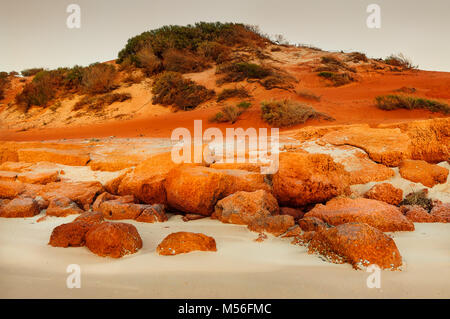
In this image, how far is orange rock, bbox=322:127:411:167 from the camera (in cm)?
412

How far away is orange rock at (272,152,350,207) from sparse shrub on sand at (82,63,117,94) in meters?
12.9

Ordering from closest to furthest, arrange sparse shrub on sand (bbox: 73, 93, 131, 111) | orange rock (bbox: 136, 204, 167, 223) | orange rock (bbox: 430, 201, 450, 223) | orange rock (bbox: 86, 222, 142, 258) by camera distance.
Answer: orange rock (bbox: 86, 222, 142, 258) < orange rock (bbox: 430, 201, 450, 223) < orange rock (bbox: 136, 204, 167, 223) < sparse shrub on sand (bbox: 73, 93, 131, 111)

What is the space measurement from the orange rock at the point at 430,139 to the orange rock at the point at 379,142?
0.11m

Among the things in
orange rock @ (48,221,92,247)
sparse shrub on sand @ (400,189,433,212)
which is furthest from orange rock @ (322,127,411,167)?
orange rock @ (48,221,92,247)

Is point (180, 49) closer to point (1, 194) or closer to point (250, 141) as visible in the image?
point (250, 141)

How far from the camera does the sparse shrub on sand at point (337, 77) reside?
14.1 m

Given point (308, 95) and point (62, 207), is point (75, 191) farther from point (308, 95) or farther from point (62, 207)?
point (308, 95)

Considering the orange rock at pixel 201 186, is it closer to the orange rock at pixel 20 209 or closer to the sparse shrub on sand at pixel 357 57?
the orange rock at pixel 20 209

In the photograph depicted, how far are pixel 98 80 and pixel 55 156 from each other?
1078 cm

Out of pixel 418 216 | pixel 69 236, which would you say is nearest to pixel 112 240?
pixel 69 236

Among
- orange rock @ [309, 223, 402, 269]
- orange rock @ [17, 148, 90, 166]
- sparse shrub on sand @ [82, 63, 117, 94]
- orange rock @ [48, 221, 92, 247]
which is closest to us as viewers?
orange rock @ [309, 223, 402, 269]

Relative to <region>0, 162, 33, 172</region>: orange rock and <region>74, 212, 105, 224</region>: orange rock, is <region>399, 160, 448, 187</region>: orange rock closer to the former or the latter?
<region>74, 212, 105, 224</region>: orange rock

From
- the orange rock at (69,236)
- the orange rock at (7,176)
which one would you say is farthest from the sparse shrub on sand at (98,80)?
the orange rock at (69,236)

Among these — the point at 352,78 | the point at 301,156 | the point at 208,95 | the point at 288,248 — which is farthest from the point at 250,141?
the point at 352,78
